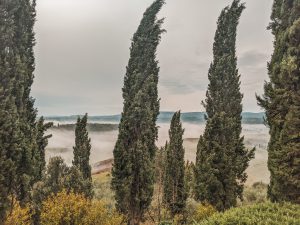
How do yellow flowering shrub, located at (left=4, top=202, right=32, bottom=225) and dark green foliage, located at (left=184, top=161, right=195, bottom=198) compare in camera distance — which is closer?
yellow flowering shrub, located at (left=4, top=202, right=32, bottom=225)

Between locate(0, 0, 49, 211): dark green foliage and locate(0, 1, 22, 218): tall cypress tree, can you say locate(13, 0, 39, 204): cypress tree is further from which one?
locate(0, 1, 22, 218): tall cypress tree

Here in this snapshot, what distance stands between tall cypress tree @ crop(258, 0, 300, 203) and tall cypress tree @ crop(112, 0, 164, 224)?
406 inches

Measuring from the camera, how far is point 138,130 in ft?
97.4

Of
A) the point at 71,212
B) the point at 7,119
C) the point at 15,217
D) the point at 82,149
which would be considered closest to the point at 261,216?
the point at 71,212

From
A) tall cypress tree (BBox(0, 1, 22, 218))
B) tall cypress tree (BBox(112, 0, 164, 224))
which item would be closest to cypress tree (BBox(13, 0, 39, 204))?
tall cypress tree (BBox(0, 1, 22, 218))

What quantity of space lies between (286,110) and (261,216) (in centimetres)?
768

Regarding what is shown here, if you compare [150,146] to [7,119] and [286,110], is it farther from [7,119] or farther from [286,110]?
[286,110]

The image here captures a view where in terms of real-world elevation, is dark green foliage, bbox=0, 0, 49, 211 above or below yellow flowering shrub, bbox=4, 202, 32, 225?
above

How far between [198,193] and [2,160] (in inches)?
601

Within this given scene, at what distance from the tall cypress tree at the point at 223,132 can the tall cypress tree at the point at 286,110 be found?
26.1ft

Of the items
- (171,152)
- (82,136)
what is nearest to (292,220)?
(171,152)

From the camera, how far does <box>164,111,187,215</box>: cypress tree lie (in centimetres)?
3697

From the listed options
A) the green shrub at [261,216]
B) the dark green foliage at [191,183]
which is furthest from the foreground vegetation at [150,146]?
the dark green foliage at [191,183]

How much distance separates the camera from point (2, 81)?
78.7ft
